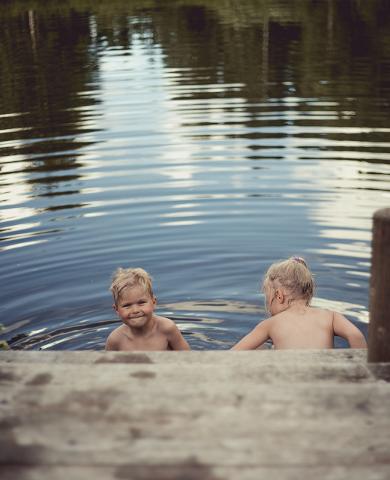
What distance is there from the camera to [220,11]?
4106 cm

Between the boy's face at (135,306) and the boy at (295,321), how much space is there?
64 centimetres

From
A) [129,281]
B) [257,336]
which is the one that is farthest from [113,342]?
[257,336]

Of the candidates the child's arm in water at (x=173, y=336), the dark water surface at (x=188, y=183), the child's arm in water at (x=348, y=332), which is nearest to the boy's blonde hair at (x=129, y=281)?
the child's arm in water at (x=173, y=336)

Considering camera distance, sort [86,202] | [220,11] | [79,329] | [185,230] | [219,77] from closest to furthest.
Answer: [79,329] < [185,230] < [86,202] < [219,77] < [220,11]

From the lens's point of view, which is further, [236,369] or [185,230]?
[185,230]

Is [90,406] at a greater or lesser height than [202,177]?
greater

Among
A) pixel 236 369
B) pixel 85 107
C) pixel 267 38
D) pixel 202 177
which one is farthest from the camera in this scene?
pixel 267 38

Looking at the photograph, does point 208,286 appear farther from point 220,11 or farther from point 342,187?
point 220,11

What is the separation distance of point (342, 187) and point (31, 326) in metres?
4.93

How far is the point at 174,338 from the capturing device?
5.55 meters

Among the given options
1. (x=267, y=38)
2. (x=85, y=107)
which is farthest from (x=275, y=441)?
(x=267, y=38)

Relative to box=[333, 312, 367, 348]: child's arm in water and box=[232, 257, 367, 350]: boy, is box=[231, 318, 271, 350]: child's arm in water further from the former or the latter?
box=[333, 312, 367, 348]: child's arm in water

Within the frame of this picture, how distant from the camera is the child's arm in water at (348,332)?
5.13 meters

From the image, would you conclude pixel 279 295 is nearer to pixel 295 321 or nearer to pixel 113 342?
Answer: pixel 295 321
